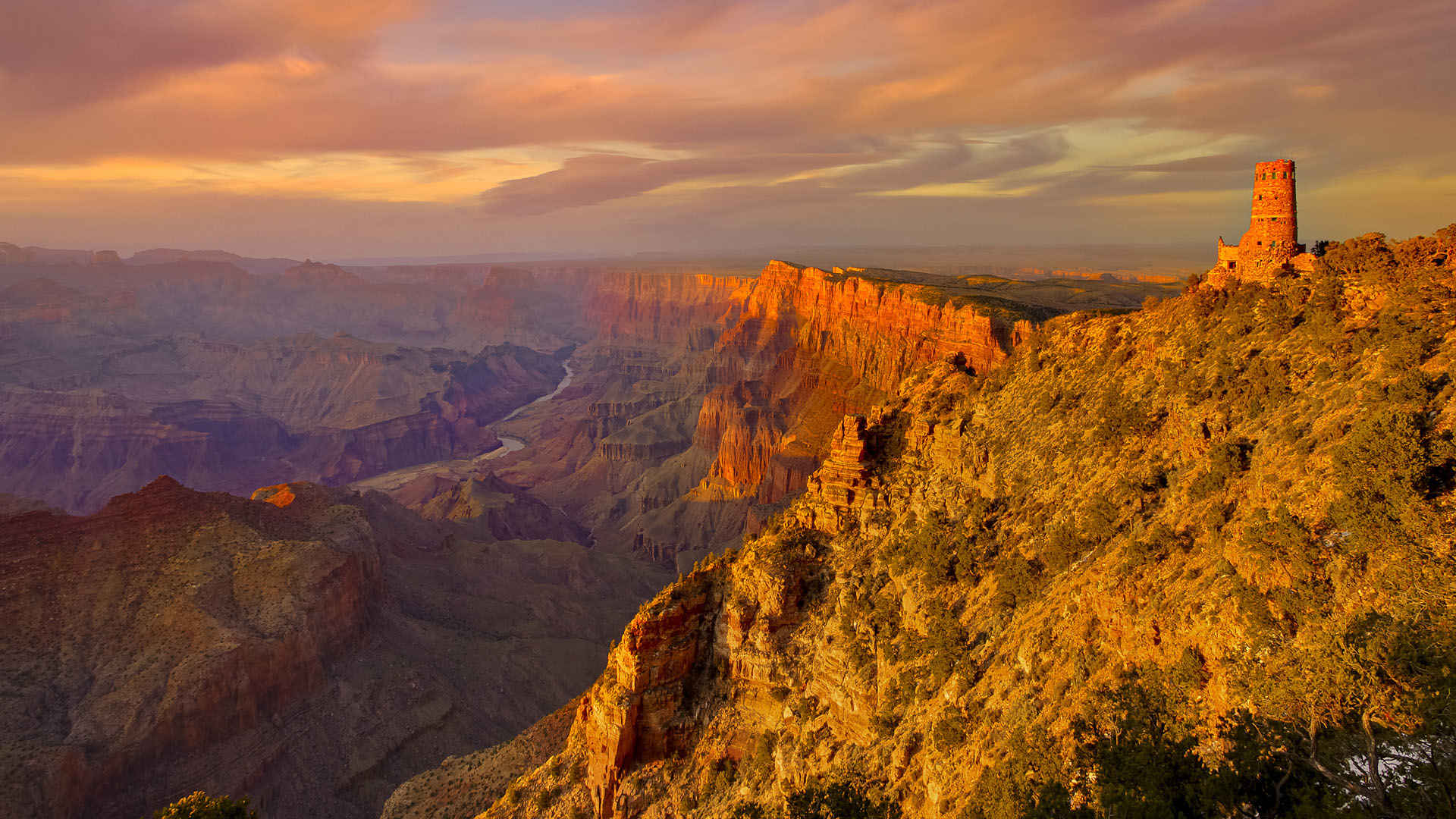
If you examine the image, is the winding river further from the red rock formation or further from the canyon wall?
the red rock formation

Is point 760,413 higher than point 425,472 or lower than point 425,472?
higher

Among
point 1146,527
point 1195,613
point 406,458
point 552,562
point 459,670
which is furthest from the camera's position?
point 406,458

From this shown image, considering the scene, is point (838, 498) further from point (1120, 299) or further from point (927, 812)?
point (1120, 299)

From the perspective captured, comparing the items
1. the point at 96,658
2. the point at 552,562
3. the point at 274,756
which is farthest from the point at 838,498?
the point at 552,562

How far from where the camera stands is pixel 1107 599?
18.2 meters

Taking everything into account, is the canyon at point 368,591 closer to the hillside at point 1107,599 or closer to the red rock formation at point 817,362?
the red rock formation at point 817,362

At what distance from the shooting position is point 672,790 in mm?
27094

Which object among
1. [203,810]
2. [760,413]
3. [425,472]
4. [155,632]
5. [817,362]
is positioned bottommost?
[425,472]

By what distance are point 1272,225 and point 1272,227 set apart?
0.05 m

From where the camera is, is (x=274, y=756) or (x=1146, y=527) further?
(x=274, y=756)

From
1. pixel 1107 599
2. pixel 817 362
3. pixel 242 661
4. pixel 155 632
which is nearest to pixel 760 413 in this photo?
pixel 817 362

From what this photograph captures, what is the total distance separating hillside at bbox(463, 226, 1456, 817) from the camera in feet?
43.7

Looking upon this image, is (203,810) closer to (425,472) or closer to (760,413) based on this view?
(760,413)

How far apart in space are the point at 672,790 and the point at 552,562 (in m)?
70.1
